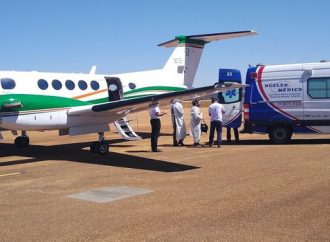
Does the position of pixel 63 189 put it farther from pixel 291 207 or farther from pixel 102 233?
pixel 291 207

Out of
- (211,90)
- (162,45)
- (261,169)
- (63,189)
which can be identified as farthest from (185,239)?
(162,45)

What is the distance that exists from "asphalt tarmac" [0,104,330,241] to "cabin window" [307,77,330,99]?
2.31m

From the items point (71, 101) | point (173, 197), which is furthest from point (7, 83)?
point (173, 197)

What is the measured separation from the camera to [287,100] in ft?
48.9

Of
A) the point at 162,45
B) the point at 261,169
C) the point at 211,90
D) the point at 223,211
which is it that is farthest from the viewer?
the point at 162,45

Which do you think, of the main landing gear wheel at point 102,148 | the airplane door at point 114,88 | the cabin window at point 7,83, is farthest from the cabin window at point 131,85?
the cabin window at point 7,83

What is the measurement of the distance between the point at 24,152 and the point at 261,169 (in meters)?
8.52

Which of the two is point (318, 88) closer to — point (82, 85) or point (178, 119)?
point (178, 119)

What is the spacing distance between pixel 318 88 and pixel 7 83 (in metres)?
9.97

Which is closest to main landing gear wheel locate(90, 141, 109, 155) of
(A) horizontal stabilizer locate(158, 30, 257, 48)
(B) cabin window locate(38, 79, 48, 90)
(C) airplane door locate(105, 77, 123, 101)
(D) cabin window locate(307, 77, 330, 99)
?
(B) cabin window locate(38, 79, 48, 90)

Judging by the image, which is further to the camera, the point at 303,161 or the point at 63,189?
the point at 303,161

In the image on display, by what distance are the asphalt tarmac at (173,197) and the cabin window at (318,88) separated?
2.31 metres

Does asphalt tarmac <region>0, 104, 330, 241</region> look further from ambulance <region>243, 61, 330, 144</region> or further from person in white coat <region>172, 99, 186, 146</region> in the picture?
person in white coat <region>172, 99, 186, 146</region>

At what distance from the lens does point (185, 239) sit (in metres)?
5.30
